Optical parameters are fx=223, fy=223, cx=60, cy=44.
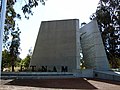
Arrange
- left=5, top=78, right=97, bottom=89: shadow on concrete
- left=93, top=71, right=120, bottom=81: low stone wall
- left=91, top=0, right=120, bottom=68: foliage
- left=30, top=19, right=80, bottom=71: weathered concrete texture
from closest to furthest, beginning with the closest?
left=5, top=78, right=97, bottom=89: shadow on concrete, left=93, top=71, right=120, bottom=81: low stone wall, left=30, top=19, right=80, bottom=71: weathered concrete texture, left=91, top=0, right=120, bottom=68: foliage

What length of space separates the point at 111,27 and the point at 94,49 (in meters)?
10.1

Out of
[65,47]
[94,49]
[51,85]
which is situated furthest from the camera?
[65,47]

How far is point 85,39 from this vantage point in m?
25.9

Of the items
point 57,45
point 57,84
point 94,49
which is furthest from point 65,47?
point 57,84

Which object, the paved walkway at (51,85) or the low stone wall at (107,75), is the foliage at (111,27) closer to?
the low stone wall at (107,75)

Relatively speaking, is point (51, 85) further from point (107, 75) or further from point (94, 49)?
point (94, 49)

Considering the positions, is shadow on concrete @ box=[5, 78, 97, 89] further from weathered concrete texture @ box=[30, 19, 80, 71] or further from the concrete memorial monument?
weathered concrete texture @ box=[30, 19, 80, 71]

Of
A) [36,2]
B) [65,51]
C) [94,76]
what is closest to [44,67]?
[65,51]

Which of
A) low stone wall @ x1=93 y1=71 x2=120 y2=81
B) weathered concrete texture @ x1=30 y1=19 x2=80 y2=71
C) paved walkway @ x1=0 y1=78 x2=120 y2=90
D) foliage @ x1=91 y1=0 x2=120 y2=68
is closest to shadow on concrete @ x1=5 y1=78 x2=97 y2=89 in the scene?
paved walkway @ x1=0 y1=78 x2=120 y2=90

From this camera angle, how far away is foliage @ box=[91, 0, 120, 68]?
31281 mm

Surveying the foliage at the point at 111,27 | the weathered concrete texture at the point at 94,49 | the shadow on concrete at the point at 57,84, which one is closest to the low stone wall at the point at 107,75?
the weathered concrete texture at the point at 94,49

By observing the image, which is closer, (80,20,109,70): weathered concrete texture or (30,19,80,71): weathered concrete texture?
(80,20,109,70): weathered concrete texture

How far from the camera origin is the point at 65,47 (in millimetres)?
23125

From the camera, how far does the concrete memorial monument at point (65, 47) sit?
22.2 meters
